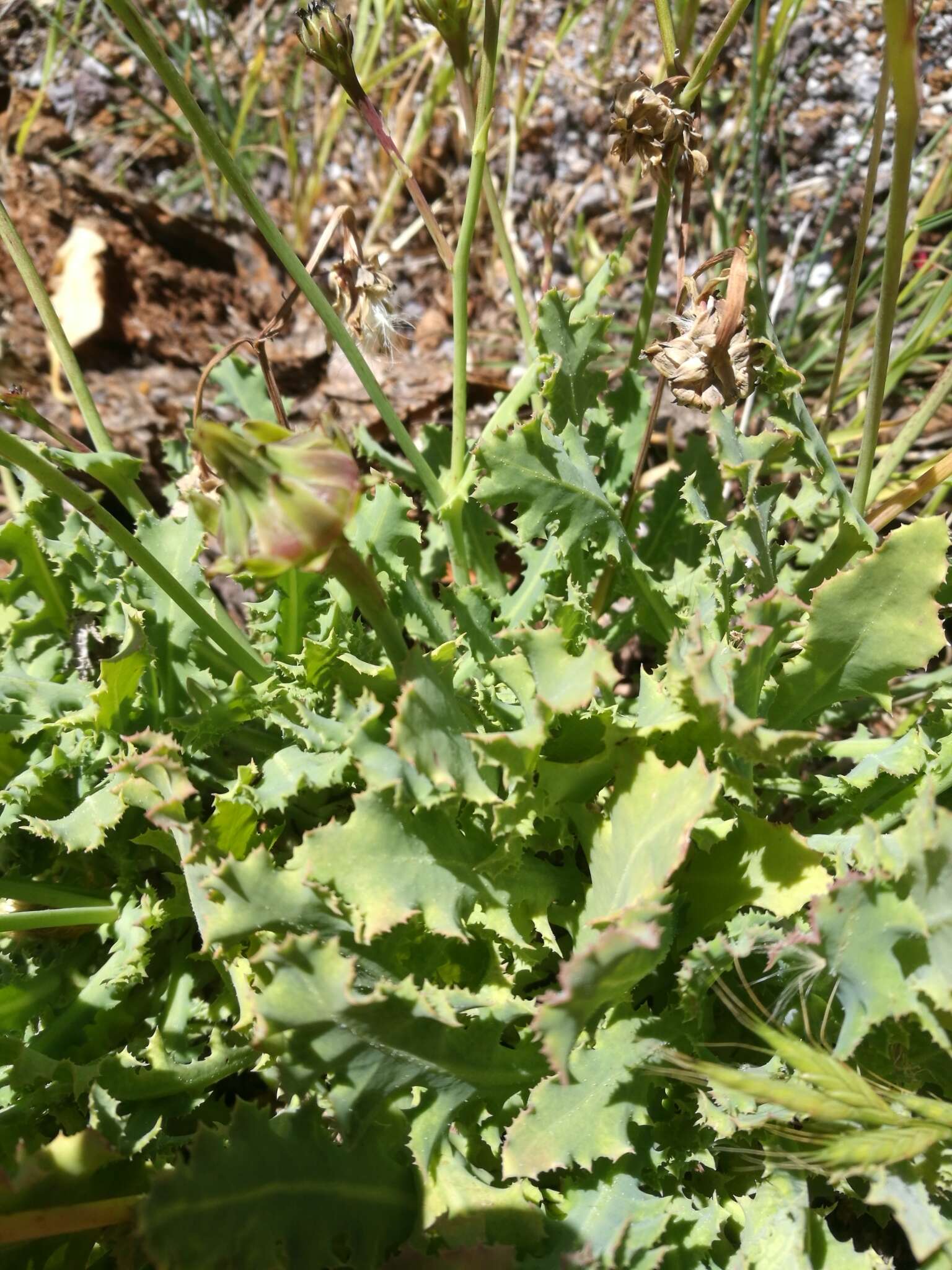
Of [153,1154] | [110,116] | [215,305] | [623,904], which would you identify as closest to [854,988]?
[623,904]

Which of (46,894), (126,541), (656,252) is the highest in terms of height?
(656,252)

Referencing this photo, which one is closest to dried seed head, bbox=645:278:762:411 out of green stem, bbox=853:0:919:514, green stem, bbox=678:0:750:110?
green stem, bbox=853:0:919:514

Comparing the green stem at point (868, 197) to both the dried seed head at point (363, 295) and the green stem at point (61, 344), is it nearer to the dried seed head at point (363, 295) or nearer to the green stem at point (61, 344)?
the dried seed head at point (363, 295)

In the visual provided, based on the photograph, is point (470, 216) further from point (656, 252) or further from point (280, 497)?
point (280, 497)

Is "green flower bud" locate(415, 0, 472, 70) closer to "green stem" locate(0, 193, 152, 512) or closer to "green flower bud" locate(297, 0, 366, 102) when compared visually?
"green flower bud" locate(297, 0, 366, 102)

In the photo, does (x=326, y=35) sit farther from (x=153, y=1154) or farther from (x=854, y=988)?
(x=153, y=1154)

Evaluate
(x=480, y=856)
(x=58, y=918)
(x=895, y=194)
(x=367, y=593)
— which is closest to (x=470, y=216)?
(x=895, y=194)
